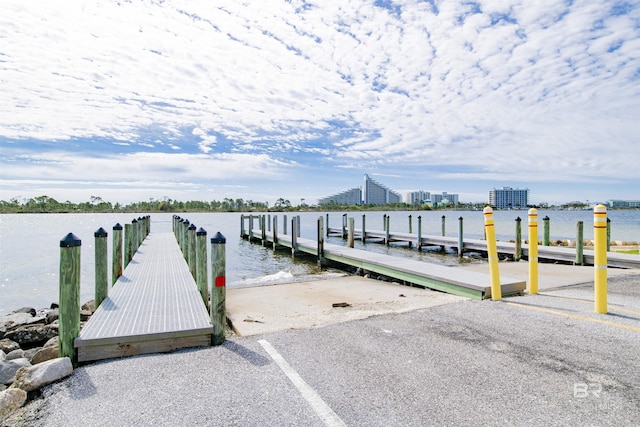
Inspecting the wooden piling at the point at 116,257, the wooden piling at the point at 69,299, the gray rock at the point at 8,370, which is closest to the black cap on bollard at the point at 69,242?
the wooden piling at the point at 69,299

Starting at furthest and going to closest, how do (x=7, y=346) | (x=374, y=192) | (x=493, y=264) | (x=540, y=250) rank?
(x=374, y=192)
(x=540, y=250)
(x=493, y=264)
(x=7, y=346)

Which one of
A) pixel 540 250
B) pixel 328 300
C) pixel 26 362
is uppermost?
pixel 540 250

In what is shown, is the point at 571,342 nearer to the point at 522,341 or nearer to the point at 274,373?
the point at 522,341

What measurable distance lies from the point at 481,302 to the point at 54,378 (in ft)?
18.9

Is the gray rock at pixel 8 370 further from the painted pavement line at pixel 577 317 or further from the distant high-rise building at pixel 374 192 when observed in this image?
the distant high-rise building at pixel 374 192

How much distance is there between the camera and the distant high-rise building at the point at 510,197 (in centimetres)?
16112

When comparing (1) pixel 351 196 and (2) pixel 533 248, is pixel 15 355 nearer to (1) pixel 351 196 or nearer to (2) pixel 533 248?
(2) pixel 533 248

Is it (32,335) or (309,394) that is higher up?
(309,394)

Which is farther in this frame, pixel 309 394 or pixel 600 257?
pixel 600 257

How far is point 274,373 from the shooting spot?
3557 mm

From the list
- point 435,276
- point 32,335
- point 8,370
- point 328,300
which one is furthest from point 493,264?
point 32,335

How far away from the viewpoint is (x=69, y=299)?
162 inches

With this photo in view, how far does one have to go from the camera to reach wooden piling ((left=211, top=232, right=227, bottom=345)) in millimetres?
4545

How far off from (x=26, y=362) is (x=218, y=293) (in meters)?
2.85
